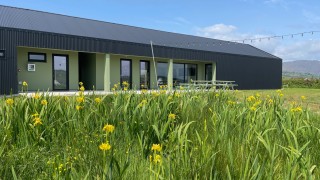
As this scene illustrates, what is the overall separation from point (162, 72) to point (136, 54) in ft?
15.6

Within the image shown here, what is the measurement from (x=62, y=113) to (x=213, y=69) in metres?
22.4

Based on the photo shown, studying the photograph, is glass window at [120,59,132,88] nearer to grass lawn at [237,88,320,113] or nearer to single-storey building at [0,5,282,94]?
single-storey building at [0,5,282,94]

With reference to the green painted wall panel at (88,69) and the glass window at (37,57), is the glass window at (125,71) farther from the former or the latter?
the glass window at (37,57)

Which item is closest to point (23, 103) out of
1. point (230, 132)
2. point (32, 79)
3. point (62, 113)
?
point (62, 113)

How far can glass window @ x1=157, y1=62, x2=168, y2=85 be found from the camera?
23.8 metres

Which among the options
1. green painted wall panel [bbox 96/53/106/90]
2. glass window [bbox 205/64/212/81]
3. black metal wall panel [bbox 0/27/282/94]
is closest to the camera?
black metal wall panel [bbox 0/27/282/94]

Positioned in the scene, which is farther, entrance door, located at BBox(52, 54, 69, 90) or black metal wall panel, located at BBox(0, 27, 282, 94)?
entrance door, located at BBox(52, 54, 69, 90)

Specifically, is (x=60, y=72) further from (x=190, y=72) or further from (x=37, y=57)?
(x=190, y=72)

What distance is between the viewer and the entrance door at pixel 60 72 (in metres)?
18.1

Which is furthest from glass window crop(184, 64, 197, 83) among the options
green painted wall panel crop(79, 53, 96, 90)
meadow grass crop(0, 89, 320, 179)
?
meadow grass crop(0, 89, 320, 179)

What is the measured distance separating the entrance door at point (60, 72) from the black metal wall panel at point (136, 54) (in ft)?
5.90

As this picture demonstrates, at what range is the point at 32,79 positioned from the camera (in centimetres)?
1711

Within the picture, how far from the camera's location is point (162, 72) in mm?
24203

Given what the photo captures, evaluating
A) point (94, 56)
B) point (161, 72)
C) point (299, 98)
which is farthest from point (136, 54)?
point (299, 98)
